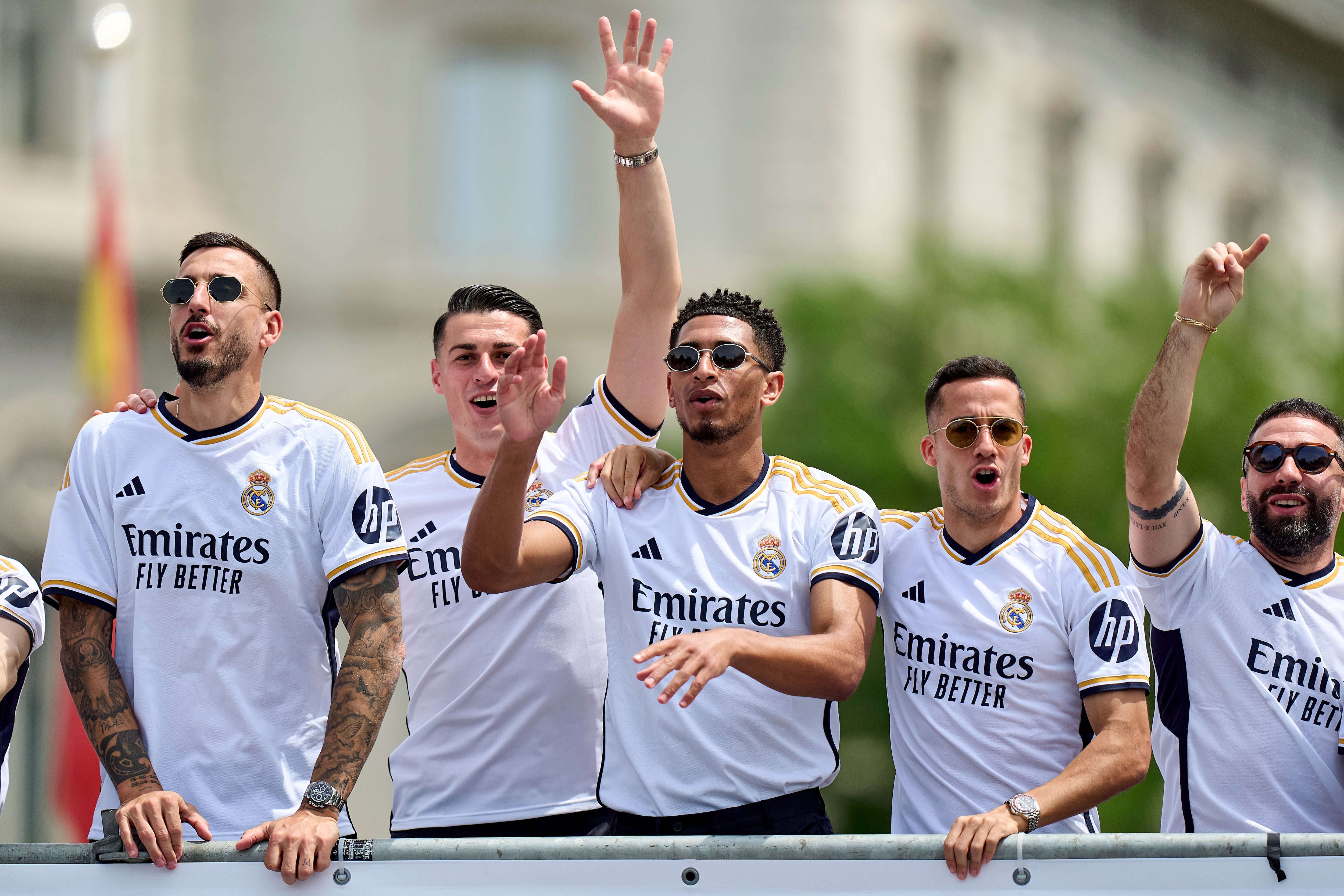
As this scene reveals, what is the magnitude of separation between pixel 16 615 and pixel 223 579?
0.59 metres

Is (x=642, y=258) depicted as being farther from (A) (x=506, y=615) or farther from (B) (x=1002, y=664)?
(B) (x=1002, y=664)

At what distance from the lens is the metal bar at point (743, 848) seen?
13.8 ft

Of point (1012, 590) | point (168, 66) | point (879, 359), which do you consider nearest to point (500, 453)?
point (1012, 590)

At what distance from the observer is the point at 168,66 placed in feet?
60.8

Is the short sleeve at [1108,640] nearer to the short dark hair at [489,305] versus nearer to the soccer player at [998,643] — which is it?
the soccer player at [998,643]

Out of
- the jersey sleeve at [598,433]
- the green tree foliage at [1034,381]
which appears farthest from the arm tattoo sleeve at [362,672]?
the green tree foliage at [1034,381]

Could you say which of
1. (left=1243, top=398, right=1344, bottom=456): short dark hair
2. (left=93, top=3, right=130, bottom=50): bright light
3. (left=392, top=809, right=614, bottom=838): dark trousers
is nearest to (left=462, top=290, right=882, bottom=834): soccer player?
(left=392, top=809, right=614, bottom=838): dark trousers

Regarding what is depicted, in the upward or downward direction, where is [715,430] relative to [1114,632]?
upward

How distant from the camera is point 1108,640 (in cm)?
479

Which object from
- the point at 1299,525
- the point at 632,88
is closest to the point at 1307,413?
the point at 1299,525

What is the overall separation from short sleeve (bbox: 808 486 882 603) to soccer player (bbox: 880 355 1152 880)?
0.23 m

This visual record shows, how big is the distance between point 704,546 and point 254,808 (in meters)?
1.49

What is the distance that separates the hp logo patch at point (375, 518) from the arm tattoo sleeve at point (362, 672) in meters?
0.09

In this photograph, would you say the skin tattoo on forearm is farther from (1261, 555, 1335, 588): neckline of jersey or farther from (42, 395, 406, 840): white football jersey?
(42, 395, 406, 840): white football jersey
